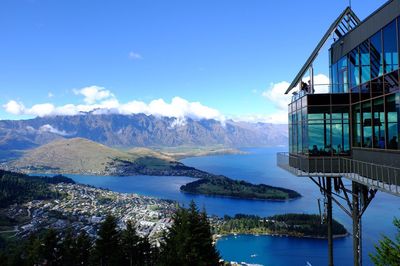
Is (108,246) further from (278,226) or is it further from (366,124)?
(278,226)

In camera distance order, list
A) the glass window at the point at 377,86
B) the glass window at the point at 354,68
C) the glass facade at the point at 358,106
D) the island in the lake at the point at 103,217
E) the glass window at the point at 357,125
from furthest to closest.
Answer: the island in the lake at the point at 103,217 < the glass window at the point at 354,68 < the glass window at the point at 357,125 < the glass window at the point at 377,86 < the glass facade at the point at 358,106

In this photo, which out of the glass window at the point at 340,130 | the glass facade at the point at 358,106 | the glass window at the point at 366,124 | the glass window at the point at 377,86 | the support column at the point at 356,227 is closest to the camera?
the glass facade at the point at 358,106

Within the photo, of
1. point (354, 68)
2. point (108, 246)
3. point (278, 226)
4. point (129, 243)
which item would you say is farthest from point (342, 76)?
point (278, 226)

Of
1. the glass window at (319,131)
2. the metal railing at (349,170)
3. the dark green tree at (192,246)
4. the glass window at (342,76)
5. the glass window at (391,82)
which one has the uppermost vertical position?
the glass window at (342,76)

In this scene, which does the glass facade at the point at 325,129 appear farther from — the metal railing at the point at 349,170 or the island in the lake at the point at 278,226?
the island in the lake at the point at 278,226

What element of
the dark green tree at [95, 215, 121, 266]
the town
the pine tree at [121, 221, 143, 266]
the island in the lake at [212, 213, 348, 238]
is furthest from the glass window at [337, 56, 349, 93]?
the island in the lake at [212, 213, 348, 238]

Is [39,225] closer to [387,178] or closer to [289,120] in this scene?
[289,120]

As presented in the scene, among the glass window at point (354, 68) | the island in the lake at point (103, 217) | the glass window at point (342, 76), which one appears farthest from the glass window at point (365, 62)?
the island in the lake at point (103, 217)
